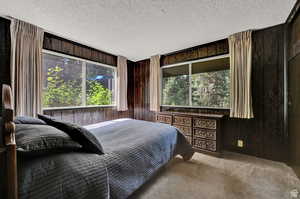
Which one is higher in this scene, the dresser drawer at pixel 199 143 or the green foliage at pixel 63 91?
the green foliage at pixel 63 91

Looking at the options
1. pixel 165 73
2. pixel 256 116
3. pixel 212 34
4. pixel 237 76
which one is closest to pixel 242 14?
pixel 212 34

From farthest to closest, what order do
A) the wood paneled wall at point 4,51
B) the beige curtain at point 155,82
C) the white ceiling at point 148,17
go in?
the beige curtain at point 155,82 < the wood paneled wall at point 4,51 < the white ceiling at point 148,17

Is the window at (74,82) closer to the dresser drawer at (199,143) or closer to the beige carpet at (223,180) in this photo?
the beige carpet at (223,180)

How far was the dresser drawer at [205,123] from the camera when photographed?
8.29 ft

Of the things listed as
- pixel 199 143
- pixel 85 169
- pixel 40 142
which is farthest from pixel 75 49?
pixel 199 143

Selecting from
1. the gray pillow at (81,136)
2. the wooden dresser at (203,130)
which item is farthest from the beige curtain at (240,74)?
the gray pillow at (81,136)

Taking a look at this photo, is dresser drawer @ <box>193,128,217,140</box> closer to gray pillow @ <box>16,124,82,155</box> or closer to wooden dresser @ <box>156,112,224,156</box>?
wooden dresser @ <box>156,112,224,156</box>

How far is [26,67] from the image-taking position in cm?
215

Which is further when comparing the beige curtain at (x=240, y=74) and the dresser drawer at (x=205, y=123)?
the dresser drawer at (x=205, y=123)

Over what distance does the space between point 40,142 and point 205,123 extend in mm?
2576

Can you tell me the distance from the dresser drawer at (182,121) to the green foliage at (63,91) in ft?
6.80

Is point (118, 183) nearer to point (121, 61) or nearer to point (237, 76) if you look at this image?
point (237, 76)

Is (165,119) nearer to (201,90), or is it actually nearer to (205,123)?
(205,123)

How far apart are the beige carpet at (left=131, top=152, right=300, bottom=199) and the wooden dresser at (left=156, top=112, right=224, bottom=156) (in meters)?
0.32
